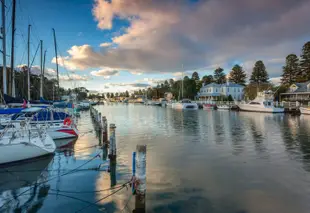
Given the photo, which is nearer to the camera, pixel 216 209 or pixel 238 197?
pixel 216 209

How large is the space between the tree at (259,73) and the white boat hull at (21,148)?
355 ft

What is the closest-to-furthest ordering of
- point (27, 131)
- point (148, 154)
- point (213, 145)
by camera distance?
point (27, 131) < point (148, 154) < point (213, 145)

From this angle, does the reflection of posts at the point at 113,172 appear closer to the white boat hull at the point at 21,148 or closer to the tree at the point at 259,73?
the white boat hull at the point at 21,148

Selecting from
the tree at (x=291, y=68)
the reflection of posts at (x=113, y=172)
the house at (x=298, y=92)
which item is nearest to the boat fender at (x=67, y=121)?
the reflection of posts at (x=113, y=172)

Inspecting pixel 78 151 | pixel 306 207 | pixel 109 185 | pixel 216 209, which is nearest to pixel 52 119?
pixel 78 151

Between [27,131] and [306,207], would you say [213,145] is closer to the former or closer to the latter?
[306,207]

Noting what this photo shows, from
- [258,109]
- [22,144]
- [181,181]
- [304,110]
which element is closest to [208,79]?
[258,109]

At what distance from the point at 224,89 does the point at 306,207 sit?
9107 centimetres

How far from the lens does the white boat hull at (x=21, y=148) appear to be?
35.1 ft

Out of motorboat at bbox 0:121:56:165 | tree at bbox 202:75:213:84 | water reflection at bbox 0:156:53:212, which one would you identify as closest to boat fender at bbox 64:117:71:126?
motorboat at bbox 0:121:56:165

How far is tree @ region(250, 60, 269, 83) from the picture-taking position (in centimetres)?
10359

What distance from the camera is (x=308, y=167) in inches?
426

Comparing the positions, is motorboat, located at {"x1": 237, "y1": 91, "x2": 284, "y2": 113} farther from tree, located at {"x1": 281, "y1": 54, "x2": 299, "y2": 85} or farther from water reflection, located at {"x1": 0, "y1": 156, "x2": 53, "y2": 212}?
water reflection, located at {"x1": 0, "y1": 156, "x2": 53, "y2": 212}

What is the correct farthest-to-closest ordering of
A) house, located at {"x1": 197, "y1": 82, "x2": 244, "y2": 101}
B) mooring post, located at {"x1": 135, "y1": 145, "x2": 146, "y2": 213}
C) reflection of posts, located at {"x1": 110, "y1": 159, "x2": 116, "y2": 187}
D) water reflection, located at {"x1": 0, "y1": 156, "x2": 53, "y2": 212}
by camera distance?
house, located at {"x1": 197, "y1": 82, "x2": 244, "y2": 101}
reflection of posts, located at {"x1": 110, "y1": 159, "x2": 116, "y2": 187}
water reflection, located at {"x1": 0, "y1": 156, "x2": 53, "y2": 212}
mooring post, located at {"x1": 135, "y1": 145, "x2": 146, "y2": 213}
